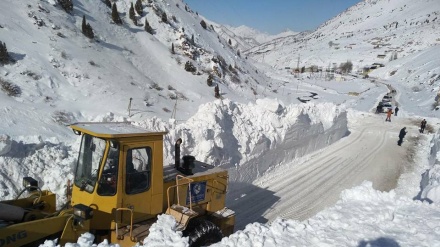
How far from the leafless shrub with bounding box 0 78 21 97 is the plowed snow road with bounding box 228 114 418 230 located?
9.35m

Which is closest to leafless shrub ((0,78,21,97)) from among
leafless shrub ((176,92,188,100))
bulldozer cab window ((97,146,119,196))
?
leafless shrub ((176,92,188,100))

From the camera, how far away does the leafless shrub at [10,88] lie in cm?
1286

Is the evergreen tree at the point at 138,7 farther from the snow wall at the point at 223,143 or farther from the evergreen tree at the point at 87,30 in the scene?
the snow wall at the point at 223,143

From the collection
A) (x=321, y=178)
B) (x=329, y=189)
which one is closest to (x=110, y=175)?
(x=329, y=189)

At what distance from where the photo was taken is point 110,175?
216 inches

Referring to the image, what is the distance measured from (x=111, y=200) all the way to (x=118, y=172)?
484 millimetres

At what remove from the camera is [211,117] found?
36.8 ft

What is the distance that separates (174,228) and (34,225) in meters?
2.13

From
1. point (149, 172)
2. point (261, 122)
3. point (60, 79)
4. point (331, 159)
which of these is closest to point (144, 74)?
point (60, 79)

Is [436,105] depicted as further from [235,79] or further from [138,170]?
[138,170]

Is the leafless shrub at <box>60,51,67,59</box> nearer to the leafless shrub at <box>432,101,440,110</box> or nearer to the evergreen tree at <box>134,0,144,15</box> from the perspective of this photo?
the evergreen tree at <box>134,0,144,15</box>

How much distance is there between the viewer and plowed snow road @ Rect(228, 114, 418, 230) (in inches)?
384

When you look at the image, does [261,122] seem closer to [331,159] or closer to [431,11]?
[331,159]

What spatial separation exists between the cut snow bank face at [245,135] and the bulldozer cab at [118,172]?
155 inches
